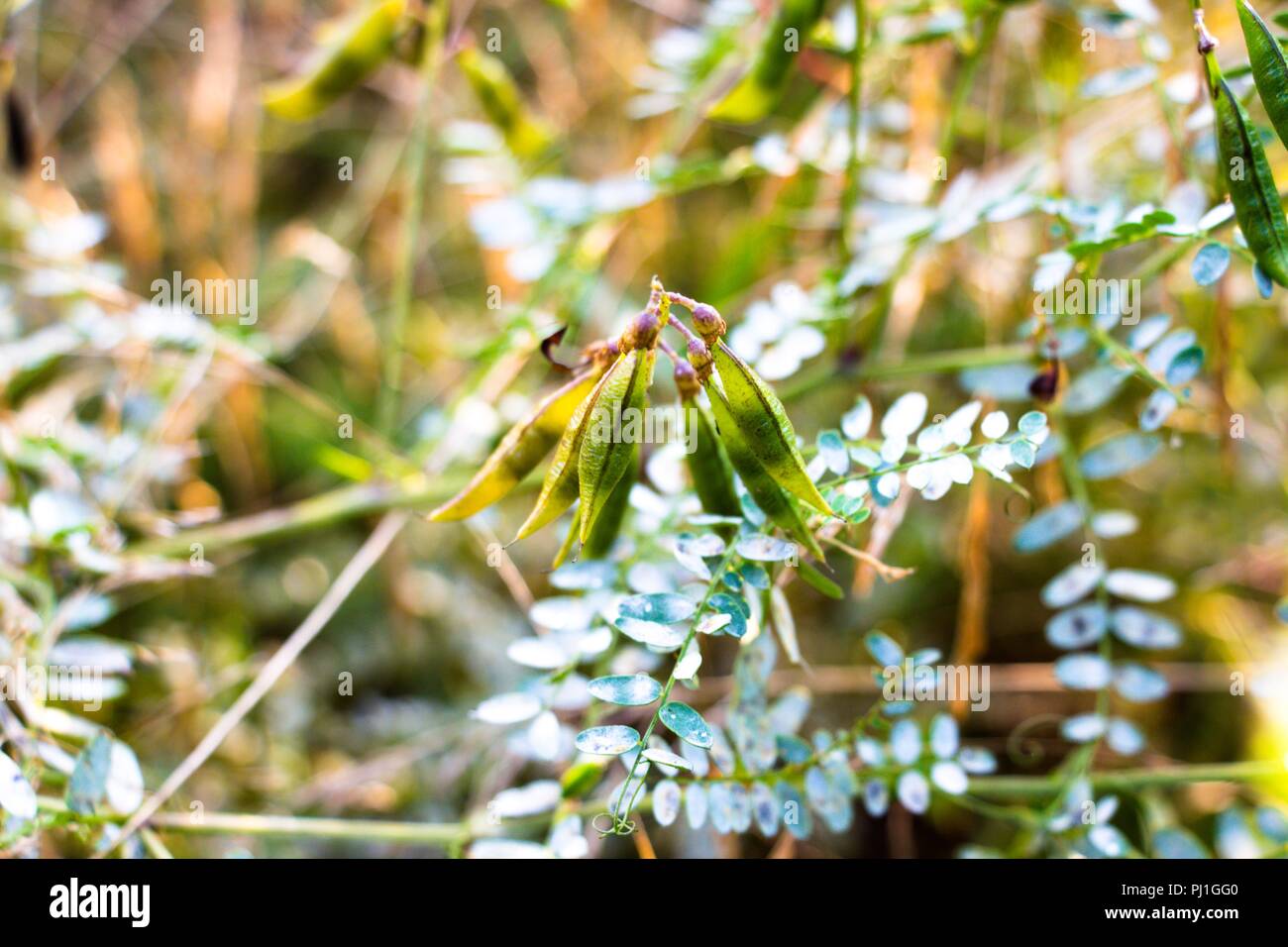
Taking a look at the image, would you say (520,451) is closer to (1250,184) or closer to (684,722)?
(684,722)

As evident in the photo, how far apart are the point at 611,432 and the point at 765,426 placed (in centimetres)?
8

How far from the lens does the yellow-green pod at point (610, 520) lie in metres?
0.60

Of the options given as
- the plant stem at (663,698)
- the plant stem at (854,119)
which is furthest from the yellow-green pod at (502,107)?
the plant stem at (663,698)

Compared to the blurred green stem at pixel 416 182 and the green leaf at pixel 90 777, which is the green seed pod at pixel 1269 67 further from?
the green leaf at pixel 90 777

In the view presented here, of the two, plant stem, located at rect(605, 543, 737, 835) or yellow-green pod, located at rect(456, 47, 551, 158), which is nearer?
plant stem, located at rect(605, 543, 737, 835)

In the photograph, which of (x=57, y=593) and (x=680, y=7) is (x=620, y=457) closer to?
(x=57, y=593)

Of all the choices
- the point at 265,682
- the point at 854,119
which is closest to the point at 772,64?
the point at 854,119

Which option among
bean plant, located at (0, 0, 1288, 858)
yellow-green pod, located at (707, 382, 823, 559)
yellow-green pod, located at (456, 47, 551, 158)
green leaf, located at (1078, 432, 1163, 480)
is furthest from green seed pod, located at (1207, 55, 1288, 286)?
yellow-green pod, located at (456, 47, 551, 158)

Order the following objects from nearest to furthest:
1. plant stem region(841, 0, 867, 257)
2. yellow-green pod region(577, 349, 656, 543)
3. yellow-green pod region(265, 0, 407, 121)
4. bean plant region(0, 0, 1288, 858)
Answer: yellow-green pod region(577, 349, 656, 543)
bean plant region(0, 0, 1288, 858)
plant stem region(841, 0, 867, 257)
yellow-green pod region(265, 0, 407, 121)

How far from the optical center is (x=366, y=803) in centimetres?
101

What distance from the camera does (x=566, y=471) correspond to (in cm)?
51

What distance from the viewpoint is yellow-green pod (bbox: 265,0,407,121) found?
0.85 m

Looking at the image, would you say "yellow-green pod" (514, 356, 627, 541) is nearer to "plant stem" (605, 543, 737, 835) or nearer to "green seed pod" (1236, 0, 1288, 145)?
"plant stem" (605, 543, 737, 835)

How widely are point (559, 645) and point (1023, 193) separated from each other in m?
0.46
